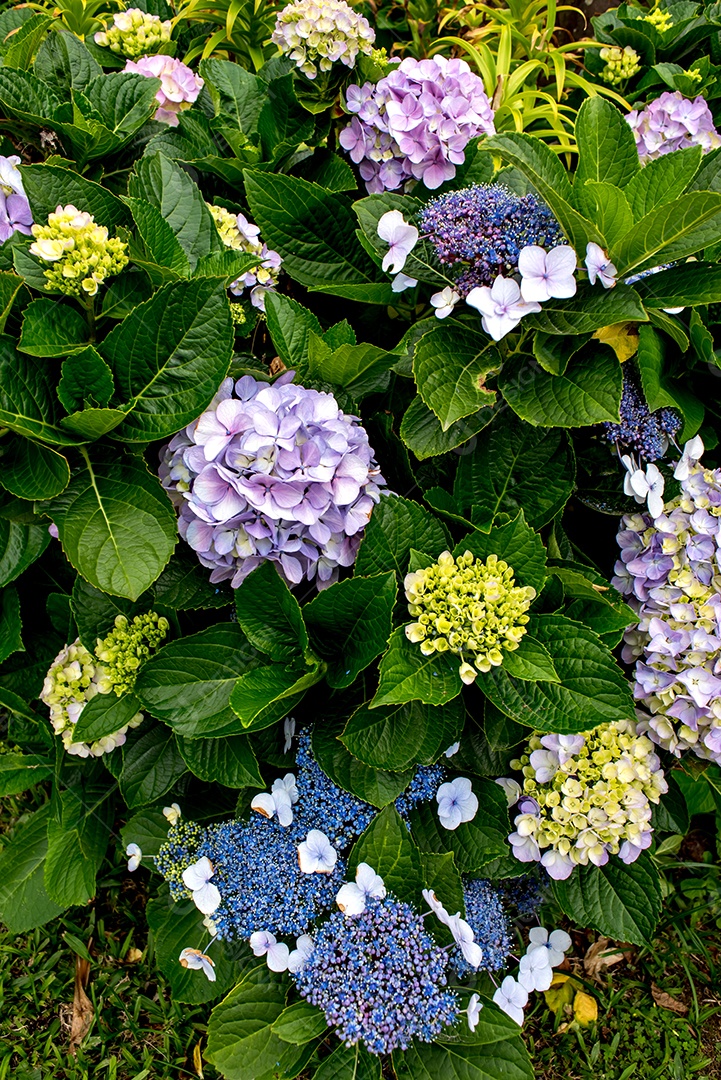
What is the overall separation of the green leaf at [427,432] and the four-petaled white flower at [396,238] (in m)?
0.26

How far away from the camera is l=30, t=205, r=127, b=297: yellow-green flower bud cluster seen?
4.39 ft

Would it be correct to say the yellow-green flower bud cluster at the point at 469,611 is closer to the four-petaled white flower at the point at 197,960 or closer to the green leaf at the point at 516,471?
the green leaf at the point at 516,471

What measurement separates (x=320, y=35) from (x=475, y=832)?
1874 mm

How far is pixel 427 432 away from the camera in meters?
1.56

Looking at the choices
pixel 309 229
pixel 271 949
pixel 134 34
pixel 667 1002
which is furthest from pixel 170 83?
pixel 667 1002

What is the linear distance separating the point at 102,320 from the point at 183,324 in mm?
268

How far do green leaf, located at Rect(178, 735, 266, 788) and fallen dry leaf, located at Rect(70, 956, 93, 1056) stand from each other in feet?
3.05

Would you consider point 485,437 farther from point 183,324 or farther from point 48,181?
point 48,181

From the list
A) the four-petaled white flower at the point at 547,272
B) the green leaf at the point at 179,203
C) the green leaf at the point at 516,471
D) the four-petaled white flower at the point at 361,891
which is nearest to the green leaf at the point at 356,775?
the four-petaled white flower at the point at 361,891

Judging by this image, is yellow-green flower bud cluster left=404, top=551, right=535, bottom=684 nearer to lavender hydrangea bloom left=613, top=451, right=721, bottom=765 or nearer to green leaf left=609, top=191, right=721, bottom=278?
lavender hydrangea bloom left=613, top=451, right=721, bottom=765

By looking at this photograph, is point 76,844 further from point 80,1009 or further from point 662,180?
point 662,180

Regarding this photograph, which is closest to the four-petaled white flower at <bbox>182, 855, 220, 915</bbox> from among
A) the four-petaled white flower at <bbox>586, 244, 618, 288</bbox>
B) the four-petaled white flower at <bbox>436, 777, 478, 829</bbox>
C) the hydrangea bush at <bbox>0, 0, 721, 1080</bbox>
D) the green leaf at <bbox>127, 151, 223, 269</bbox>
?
the hydrangea bush at <bbox>0, 0, 721, 1080</bbox>

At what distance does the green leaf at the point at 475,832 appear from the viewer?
167 centimetres

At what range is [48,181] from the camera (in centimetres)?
152
